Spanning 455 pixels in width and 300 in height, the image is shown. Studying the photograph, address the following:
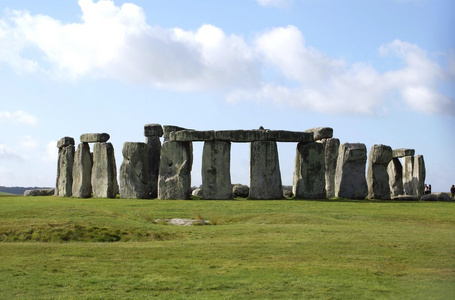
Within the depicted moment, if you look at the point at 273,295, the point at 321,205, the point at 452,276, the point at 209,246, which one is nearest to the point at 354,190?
the point at 321,205

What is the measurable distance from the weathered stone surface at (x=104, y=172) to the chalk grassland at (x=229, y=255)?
896 cm

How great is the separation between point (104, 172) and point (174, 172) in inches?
174

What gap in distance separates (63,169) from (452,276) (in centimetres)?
2799

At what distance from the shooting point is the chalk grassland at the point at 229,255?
12.5 metres

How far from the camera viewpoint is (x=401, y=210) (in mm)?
26406

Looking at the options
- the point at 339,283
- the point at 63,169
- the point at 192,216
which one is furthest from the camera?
the point at 63,169

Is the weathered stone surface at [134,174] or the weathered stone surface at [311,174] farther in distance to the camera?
the weathered stone surface at [134,174]

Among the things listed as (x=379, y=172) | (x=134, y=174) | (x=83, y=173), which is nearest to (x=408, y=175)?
(x=379, y=172)

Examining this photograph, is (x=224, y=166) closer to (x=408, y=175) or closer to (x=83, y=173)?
(x=83, y=173)

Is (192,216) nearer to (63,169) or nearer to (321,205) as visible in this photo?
(321,205)

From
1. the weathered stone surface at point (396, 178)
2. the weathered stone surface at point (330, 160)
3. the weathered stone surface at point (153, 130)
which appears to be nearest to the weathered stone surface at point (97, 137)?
the weathered stone surface at point (153, 130)

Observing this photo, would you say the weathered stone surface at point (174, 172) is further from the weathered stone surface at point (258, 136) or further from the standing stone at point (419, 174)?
the standing stone at point (419, 174)

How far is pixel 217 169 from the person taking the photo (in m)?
31.2

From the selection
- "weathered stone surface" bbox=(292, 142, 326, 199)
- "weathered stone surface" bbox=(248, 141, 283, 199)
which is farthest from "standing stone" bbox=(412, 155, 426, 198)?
"weathered stone surface" bbox=(248, 141, 283, 199)
